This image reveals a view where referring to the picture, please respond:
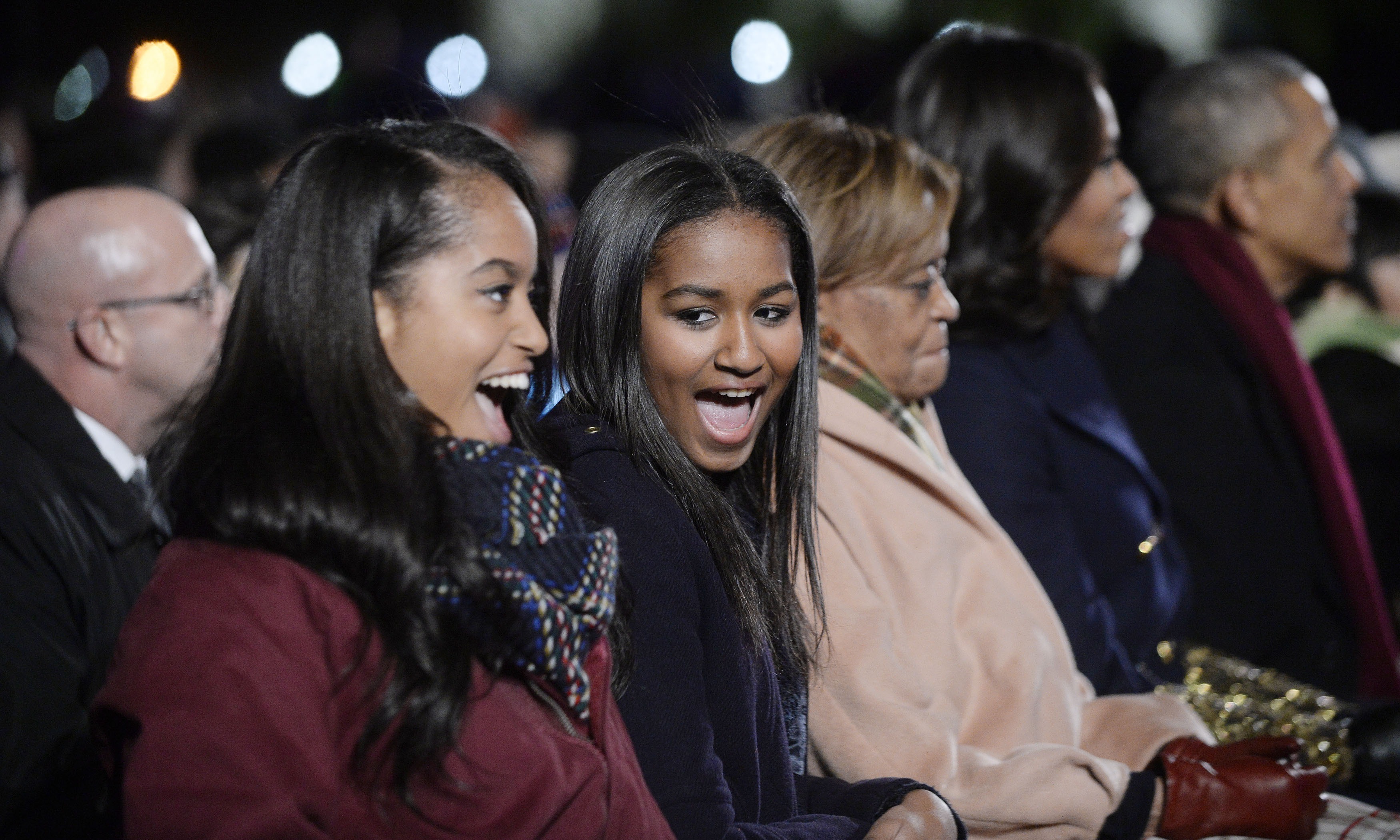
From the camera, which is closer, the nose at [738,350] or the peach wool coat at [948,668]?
the nose at [738,350]

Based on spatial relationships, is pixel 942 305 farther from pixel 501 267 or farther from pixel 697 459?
pixel 501 267

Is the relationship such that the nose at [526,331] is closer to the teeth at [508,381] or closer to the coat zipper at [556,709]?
the teeth at [508,381]

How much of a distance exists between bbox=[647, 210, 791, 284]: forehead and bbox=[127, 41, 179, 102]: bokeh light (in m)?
6.73

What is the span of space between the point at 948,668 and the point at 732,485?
1.87 ft

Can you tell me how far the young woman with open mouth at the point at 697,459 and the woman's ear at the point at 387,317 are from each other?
0.35 m

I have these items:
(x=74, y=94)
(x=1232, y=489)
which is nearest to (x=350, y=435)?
(x=1232, y=489)

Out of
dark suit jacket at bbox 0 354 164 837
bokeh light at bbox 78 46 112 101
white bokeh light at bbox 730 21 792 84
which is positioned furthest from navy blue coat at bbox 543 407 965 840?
bokeh light at bbox 78 46 112 101

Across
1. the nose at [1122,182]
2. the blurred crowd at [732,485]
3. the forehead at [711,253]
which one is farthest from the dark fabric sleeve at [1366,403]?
the forehead at [711,253]

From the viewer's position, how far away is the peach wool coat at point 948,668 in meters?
2.28

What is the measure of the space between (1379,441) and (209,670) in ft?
12.1

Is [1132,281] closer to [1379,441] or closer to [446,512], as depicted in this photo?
[1379,441]

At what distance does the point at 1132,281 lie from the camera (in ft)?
12.8

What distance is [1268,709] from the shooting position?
2910 millimetres

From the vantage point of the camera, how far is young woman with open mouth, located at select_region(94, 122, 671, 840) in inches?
58.2
